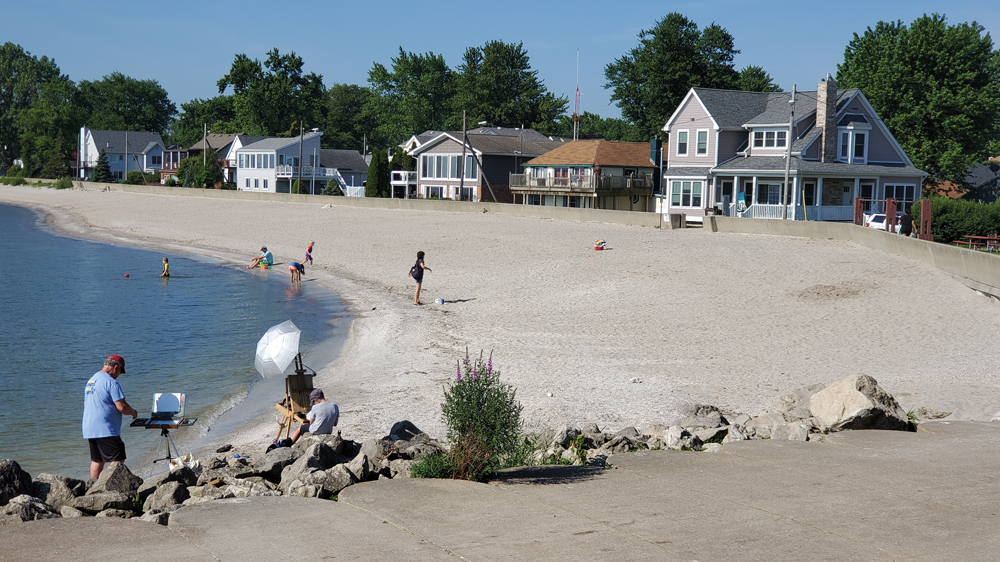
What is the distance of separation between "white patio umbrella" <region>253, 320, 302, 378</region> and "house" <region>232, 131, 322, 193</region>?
77071 millimetres

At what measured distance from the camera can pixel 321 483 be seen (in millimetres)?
→ 8281

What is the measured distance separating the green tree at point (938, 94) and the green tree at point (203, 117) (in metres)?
85.7

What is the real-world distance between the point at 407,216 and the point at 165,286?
18.6 m

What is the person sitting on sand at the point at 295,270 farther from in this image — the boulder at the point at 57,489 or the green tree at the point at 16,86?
the green tree at the point at 16,86

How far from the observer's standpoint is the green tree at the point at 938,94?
2179 inches

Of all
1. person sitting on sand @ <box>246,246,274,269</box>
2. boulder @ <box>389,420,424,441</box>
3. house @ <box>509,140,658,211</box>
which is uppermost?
house @ <box>509,140,658,211</box>

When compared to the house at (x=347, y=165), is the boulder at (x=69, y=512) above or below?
below

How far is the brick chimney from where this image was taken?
4600cm

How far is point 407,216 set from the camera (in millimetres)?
48938

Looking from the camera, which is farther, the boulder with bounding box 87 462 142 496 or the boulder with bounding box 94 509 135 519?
the boulder with bounding box 87 462 142 496

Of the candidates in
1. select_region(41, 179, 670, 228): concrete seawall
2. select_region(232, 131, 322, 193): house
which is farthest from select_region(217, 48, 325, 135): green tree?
select_region(41, 179, 670, 228): concrete seawall

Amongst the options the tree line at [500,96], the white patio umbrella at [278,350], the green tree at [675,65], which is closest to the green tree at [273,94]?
the tree line at [500,96]

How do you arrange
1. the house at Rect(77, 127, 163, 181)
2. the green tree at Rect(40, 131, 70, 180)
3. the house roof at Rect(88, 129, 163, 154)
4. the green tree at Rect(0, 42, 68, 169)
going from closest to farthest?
the green tree at Rect(40, 131, 70, 180)
the house roof at Rect(88, 129, 163, 154)
the house at Rect(77, 127, 163, 181)
the green tree at Rect(0, 42, 68, 169)

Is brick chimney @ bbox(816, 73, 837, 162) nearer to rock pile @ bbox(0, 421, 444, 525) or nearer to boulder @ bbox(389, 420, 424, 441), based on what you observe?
boulder @ bbox(389, 420, 424, 441)
